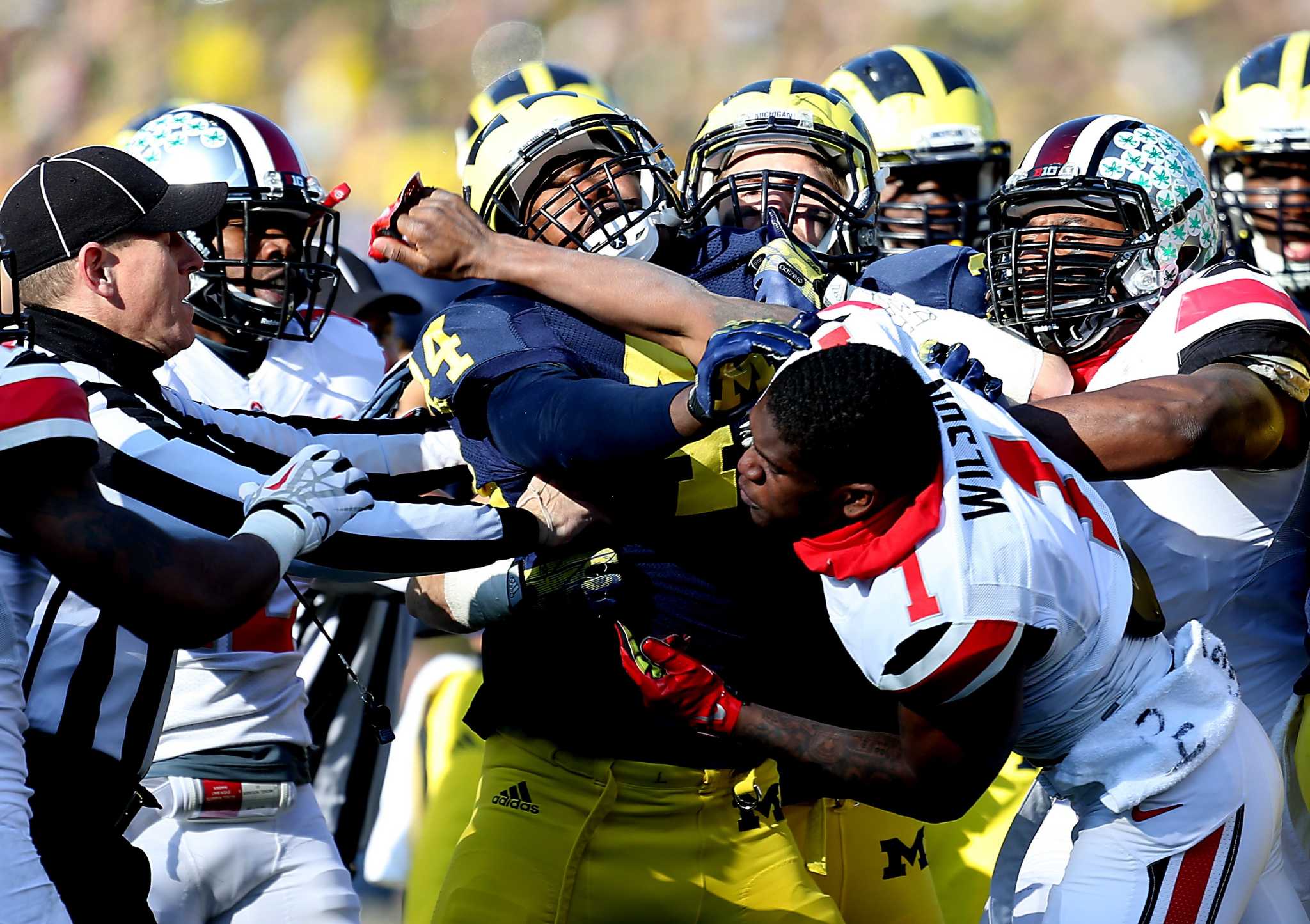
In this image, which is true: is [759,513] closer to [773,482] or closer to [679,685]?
[773,482]

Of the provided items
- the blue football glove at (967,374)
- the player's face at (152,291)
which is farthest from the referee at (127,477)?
the blue football glove at (967,374)

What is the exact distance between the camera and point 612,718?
280 cm

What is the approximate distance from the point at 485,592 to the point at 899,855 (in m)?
1.07

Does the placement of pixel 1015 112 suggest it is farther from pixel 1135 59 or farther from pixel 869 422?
pixel 869 422

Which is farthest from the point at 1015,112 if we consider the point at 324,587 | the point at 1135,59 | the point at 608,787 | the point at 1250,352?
the point at 608,787

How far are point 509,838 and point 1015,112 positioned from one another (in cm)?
962

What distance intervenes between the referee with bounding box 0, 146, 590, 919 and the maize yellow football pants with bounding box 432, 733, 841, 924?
0.46 m

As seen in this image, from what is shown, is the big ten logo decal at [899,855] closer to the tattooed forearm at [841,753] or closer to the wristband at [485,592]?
the tattooed forearm at [841,753]

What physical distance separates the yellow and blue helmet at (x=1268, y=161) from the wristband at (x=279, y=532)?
333cm

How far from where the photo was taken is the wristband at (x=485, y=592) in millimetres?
2807

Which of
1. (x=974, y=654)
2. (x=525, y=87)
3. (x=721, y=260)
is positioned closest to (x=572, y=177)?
(x=721, y=260)

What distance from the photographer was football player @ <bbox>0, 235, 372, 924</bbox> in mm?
2164

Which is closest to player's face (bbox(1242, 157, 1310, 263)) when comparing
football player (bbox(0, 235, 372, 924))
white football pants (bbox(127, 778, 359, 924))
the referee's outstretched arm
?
white football pants (bbox(127, 778, 359, 924))

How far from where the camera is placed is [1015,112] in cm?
1143
